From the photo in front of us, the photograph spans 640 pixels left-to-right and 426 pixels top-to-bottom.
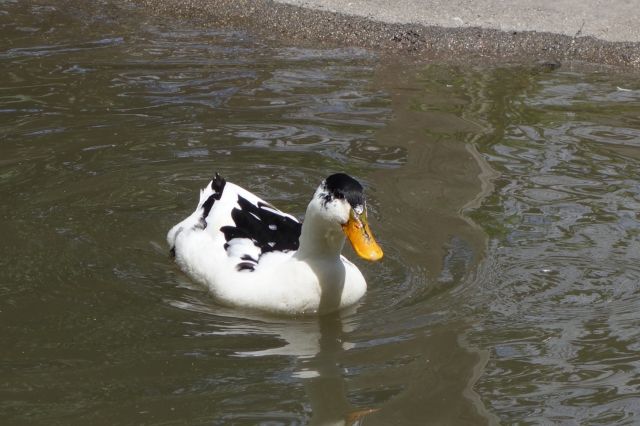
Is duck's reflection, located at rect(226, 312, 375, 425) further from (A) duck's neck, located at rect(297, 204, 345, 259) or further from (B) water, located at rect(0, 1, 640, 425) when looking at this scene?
(A) duck's neck, located at rect(297, 204, 345, 259)

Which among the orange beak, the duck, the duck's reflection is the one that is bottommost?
the duck's reflection

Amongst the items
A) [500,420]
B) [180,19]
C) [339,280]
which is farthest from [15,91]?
[500,420]

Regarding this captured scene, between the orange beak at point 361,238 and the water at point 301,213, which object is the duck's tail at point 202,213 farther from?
the orange beak at point 361,238

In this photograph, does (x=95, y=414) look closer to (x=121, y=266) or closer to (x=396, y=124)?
(x=121, y=266)

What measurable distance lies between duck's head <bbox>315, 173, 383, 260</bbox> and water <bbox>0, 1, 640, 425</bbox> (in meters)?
0.47

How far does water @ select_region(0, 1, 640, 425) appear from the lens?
18.0ft

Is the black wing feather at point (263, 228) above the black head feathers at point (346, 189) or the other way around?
the other way around

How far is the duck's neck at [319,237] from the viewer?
6.29 metres

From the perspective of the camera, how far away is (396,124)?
9500mm

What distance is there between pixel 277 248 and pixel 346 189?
3.45 ft

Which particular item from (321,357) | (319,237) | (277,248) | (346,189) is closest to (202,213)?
(277,248)

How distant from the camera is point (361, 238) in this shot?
6059 millimetres

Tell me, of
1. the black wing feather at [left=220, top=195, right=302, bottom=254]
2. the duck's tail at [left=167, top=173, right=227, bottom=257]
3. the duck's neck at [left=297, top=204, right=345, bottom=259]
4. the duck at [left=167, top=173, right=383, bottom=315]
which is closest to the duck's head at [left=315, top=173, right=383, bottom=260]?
the duck at [left=167, top=173, right=383, bottom=315]

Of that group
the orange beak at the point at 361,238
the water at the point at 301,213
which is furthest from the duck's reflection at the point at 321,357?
the orange beak at the point at 361,238
